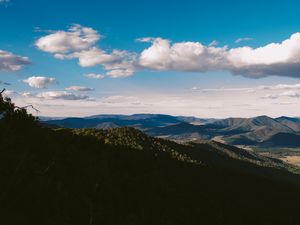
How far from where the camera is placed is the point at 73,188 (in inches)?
3191

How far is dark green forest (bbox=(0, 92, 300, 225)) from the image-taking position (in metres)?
55.3

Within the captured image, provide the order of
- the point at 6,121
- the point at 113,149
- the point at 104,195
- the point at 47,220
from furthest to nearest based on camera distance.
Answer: the point at 113,149 < the point at 104,195 < the point at 6,121 < the point at 47,220

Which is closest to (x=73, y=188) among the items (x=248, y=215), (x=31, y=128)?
(x=31, y=128)

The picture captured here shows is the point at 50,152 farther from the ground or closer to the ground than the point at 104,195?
farther from the ground

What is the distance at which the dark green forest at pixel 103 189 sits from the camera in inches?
2179

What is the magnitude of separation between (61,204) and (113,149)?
373ft

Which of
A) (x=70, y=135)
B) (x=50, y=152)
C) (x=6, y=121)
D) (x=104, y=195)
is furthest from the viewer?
(x=70, y=135)

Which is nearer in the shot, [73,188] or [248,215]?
[73,188]

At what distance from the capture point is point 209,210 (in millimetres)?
131500

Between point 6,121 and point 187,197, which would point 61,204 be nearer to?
point 6,121

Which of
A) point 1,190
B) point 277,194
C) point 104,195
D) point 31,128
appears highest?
point 31,128

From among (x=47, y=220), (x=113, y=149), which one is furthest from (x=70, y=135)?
(x=47, y=220)

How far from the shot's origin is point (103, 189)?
351 feet

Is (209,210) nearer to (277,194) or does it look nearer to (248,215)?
(248,215)
